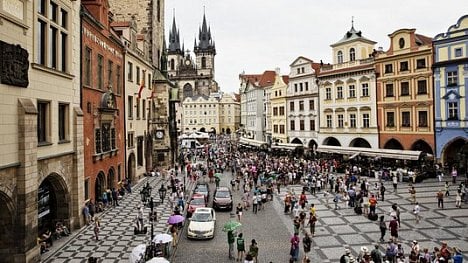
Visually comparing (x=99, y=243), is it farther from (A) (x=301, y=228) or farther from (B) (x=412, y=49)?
(B) (x=412, y=49)

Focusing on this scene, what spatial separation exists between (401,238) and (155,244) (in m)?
12.3

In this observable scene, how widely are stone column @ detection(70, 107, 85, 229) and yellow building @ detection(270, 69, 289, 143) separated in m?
45.9

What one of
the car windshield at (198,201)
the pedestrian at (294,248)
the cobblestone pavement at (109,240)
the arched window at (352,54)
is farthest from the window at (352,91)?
the pedestrian at (294,248)

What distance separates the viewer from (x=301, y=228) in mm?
22969

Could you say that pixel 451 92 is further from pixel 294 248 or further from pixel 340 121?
pixel 294 248

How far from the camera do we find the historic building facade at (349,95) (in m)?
49.4

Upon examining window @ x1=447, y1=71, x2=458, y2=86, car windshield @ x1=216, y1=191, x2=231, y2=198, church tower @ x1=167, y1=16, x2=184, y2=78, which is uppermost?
church tower @ x1=167, y1=16, x2=184, y2=78

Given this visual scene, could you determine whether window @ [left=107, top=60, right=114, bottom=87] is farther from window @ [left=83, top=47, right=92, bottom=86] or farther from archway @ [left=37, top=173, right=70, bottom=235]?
archway @ [left=37, top=173, right=70, bottom=235]

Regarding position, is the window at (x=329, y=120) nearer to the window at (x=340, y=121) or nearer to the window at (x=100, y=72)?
the window at (x=340, y=121)

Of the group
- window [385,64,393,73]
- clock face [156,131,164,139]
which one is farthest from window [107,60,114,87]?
window [385,64,393,73]

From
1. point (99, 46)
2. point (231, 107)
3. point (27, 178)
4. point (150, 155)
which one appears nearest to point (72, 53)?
point (99, 46)

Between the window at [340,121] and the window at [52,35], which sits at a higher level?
the window at [52,35]

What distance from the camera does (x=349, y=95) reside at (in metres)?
52.1

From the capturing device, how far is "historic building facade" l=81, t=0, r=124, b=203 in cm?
2441
